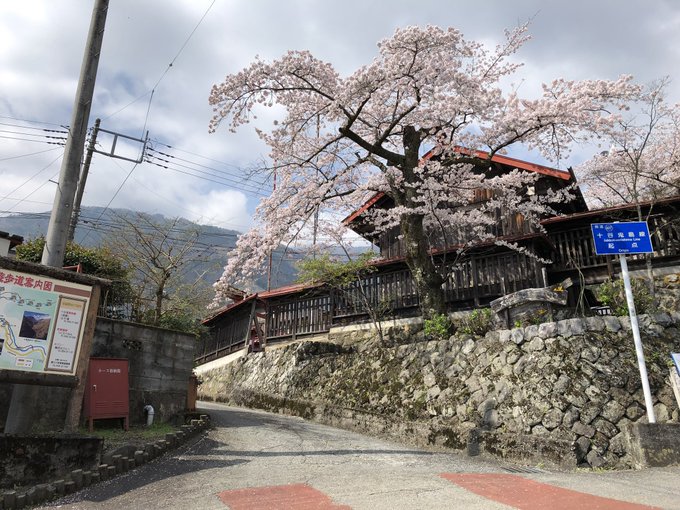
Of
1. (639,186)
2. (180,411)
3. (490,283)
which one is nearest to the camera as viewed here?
(180,411)

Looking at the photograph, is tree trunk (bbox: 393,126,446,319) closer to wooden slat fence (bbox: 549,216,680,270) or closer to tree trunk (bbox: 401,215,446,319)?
tree trunk (bbox: 401,215,446,319)

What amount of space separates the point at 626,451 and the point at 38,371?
967cm

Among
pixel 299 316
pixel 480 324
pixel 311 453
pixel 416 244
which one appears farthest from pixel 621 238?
pixel 299 316

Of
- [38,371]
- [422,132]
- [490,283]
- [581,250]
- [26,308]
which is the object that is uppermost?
[422,132]

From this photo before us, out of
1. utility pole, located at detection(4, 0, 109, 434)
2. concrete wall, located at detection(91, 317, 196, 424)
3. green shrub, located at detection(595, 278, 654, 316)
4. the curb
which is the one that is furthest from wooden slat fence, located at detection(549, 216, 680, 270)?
utility pole, located at detection(4, 0, 109, 434)

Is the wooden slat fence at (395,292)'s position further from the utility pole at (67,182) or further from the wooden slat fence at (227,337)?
the utility pole at (67,182)

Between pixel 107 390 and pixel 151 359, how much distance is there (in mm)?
1537

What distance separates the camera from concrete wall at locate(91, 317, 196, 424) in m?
9.28

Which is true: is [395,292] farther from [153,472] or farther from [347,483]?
[153,472]

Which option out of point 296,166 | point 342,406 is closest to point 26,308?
point 342,406

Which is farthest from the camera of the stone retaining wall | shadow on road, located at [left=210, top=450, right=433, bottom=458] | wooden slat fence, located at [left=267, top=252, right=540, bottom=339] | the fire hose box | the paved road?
wooden slat fence, located at [left=267, top=252, right=540, bottom=339]

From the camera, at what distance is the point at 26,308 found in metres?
6.18

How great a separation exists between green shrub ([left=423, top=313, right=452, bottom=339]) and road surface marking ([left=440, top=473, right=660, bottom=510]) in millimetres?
5506

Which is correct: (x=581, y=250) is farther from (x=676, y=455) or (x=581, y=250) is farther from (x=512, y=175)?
(x=676, y=455)
